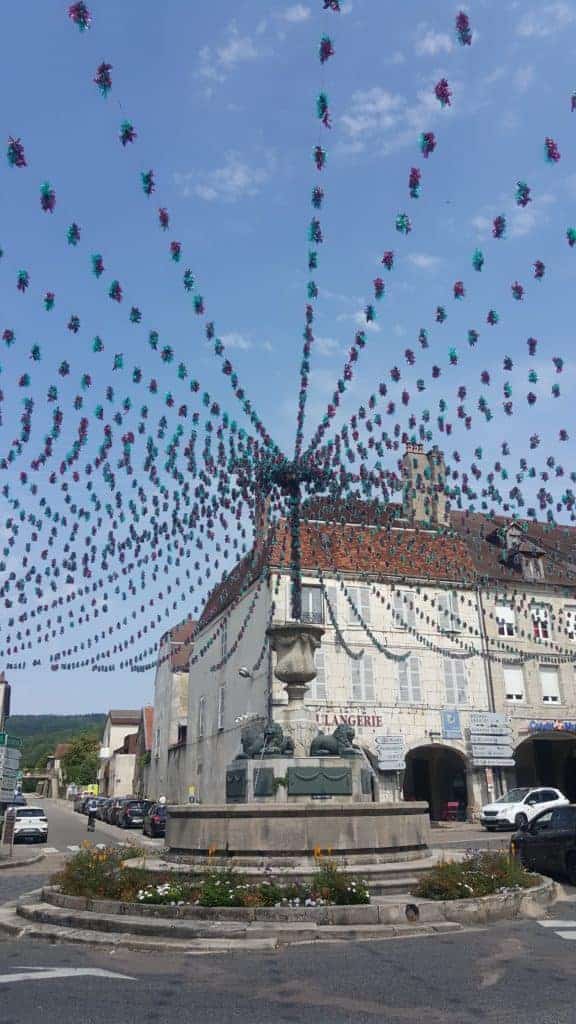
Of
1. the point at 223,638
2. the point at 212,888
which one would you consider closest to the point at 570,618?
the point at 223,638

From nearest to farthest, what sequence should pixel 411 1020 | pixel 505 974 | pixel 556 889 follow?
pixel 411 1020
pixel 505 974
pixel 556 889

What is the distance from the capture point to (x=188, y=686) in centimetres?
4291

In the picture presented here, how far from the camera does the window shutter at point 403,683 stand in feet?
97.5

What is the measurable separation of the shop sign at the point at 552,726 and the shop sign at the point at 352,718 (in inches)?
263

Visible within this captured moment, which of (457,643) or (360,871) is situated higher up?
(457,643)

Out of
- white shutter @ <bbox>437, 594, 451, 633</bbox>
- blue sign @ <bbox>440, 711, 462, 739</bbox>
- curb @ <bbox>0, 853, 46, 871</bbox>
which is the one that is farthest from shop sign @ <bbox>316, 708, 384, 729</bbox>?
curb @ <bbox>0, 853, 46, 871</bbox>

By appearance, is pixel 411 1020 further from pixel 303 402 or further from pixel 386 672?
pixel 386 672

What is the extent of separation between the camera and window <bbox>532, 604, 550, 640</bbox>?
32188 millimetres

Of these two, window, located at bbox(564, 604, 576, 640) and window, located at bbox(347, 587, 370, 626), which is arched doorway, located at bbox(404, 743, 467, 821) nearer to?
window, located at bbox(347, 587, 370, 626)

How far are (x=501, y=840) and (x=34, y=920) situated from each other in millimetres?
14708

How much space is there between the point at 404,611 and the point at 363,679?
142 inches

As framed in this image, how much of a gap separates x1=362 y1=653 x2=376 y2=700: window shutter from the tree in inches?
2092

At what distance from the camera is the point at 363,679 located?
96.6 feet

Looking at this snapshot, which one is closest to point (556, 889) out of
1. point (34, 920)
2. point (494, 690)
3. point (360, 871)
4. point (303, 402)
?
point (360, 871)
